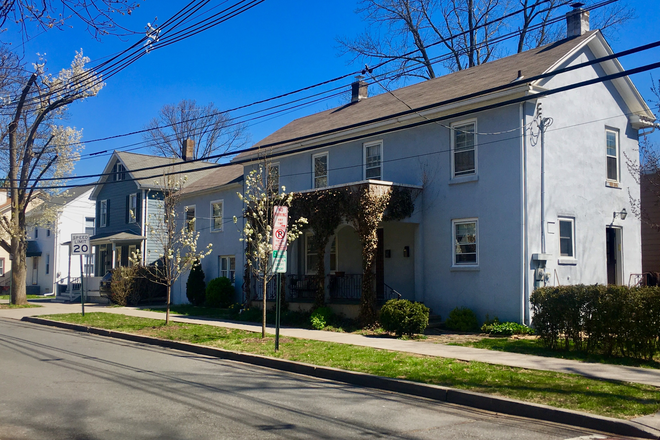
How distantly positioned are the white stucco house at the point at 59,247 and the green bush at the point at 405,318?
29113 mm

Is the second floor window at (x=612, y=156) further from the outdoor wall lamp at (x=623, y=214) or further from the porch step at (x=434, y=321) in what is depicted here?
the porch step at (x=434, y=321)

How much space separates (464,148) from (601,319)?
24.1 feet

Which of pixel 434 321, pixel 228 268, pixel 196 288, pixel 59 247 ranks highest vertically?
pixel 59 247

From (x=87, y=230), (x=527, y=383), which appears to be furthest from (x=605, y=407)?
(x=87, y=230)

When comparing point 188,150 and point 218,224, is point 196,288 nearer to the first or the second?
point 218,224

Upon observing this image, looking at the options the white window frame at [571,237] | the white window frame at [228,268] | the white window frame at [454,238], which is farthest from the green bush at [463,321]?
the white window frame at [228,268]

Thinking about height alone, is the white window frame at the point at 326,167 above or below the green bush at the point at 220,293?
above

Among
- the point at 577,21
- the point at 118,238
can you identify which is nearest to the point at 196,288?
the point at 118,238

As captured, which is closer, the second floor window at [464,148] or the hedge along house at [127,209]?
the second floor window at [464,148]

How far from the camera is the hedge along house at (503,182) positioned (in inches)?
616

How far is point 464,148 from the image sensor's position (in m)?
17.0

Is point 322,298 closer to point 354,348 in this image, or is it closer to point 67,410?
point 354,348

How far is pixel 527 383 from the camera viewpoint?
8766 millimetres

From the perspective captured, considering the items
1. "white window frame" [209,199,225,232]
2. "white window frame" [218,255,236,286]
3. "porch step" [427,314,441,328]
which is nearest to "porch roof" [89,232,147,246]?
"white window frame" [209,199,225,232]
